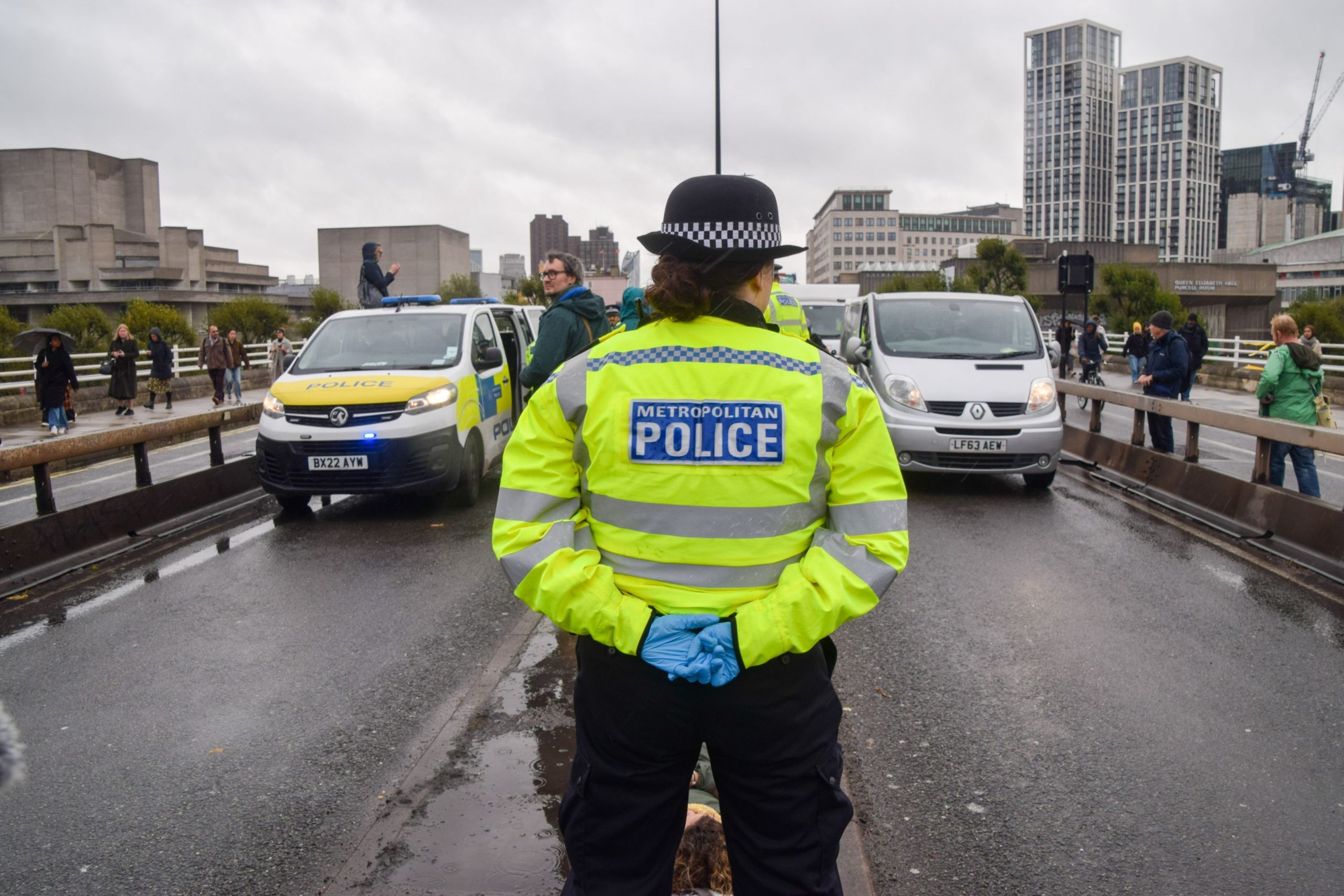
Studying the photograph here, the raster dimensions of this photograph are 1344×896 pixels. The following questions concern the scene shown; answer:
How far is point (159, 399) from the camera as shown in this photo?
25938 mm

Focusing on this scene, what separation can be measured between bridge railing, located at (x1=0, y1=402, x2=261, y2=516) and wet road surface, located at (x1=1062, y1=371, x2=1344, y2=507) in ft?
30.3

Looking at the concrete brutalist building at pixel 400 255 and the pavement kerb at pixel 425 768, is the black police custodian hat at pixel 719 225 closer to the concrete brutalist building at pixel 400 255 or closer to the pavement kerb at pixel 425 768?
the pavement kerb at pixel 425 768

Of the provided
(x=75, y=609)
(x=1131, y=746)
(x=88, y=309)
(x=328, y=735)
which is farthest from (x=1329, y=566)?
(x=88, y=309)

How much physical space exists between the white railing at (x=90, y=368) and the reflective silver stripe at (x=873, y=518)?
19.3 m

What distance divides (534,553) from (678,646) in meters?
0.35

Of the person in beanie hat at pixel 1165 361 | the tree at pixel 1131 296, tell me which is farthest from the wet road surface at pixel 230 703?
the tree at pixel 1131 296

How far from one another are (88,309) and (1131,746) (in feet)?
130

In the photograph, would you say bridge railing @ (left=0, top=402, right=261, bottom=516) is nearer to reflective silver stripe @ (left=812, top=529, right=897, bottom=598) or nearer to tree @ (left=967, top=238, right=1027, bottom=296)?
reflective silver stripe @ (left=812, top=529, right=897, bottom=598)

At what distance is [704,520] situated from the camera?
6.98 feet

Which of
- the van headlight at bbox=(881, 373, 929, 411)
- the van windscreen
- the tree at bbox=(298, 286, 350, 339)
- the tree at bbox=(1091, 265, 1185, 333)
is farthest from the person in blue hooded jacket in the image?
the tree at bbox=(1091, 265, 1185, 333)

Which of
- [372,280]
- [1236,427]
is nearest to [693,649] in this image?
[1236,427]

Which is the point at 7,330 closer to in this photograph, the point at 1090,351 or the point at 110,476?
the point at 110,476

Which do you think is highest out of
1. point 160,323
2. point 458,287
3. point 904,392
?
point 458,287

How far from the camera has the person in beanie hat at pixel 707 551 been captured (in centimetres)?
211
